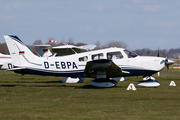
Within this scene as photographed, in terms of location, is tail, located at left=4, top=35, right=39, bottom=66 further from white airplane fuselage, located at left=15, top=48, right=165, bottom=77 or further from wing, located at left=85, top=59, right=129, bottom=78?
wing, located at left=85, top=59, right=129, bottom=78

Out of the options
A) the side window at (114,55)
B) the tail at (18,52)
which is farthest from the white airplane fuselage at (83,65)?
the tail at (18,52)

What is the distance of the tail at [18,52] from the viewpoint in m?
13.1

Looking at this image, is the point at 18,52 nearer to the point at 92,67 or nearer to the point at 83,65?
the point at 83,65

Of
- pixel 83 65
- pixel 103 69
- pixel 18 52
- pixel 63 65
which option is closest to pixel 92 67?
pixel 103 69

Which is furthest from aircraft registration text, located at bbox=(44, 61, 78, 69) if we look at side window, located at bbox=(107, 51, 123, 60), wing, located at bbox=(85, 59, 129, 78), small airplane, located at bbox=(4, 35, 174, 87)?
side window, located at bbox=(107, 51, 123, 60)

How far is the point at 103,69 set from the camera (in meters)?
12.5

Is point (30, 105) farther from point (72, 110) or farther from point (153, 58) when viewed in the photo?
point (153, 58)

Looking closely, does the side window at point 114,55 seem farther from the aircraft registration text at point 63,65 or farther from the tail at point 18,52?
the tail at point 18,52

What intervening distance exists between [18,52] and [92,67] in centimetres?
433

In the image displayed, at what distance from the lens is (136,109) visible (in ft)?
23.9

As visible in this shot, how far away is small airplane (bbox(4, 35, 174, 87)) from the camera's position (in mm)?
12758

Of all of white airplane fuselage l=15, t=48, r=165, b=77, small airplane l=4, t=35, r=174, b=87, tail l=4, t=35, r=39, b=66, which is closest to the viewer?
small airplane l=4, t=35, r=174, b=87

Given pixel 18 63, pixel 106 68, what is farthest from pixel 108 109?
pixel 18 63

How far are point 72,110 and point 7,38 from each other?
25.0 ft
